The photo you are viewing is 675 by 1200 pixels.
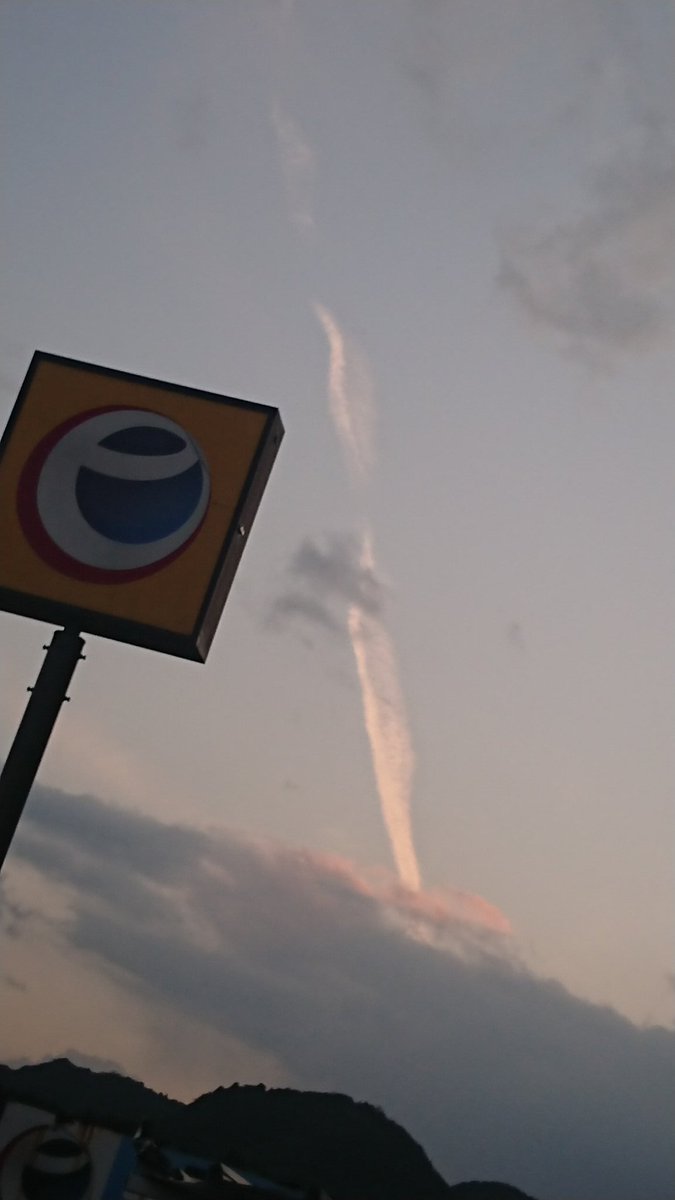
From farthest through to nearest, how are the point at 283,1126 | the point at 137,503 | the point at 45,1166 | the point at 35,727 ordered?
the point at 283,1126 < the point at 45,1166 < the point at 137,503 < the point at 35,727

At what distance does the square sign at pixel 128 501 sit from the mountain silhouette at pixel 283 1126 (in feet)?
421

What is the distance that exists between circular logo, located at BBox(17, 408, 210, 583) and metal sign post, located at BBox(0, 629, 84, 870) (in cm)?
104

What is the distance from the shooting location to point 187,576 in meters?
16.2

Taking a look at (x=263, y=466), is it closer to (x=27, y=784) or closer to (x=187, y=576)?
(x=187, y=576)

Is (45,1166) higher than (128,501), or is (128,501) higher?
(128,501)

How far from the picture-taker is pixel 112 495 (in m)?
16.6

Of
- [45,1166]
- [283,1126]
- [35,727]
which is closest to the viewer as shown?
[35,727]

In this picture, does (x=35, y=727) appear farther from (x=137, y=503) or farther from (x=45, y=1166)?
(x=45, y=1166)

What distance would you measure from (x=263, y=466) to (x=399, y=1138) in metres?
168

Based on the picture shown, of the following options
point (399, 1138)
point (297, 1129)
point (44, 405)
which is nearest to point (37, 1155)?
point (44, 405)

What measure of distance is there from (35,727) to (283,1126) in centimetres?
15757

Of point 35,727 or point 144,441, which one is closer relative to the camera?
point 35,727

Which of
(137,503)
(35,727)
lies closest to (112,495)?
(137,503)

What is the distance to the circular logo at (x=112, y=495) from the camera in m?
16.3
